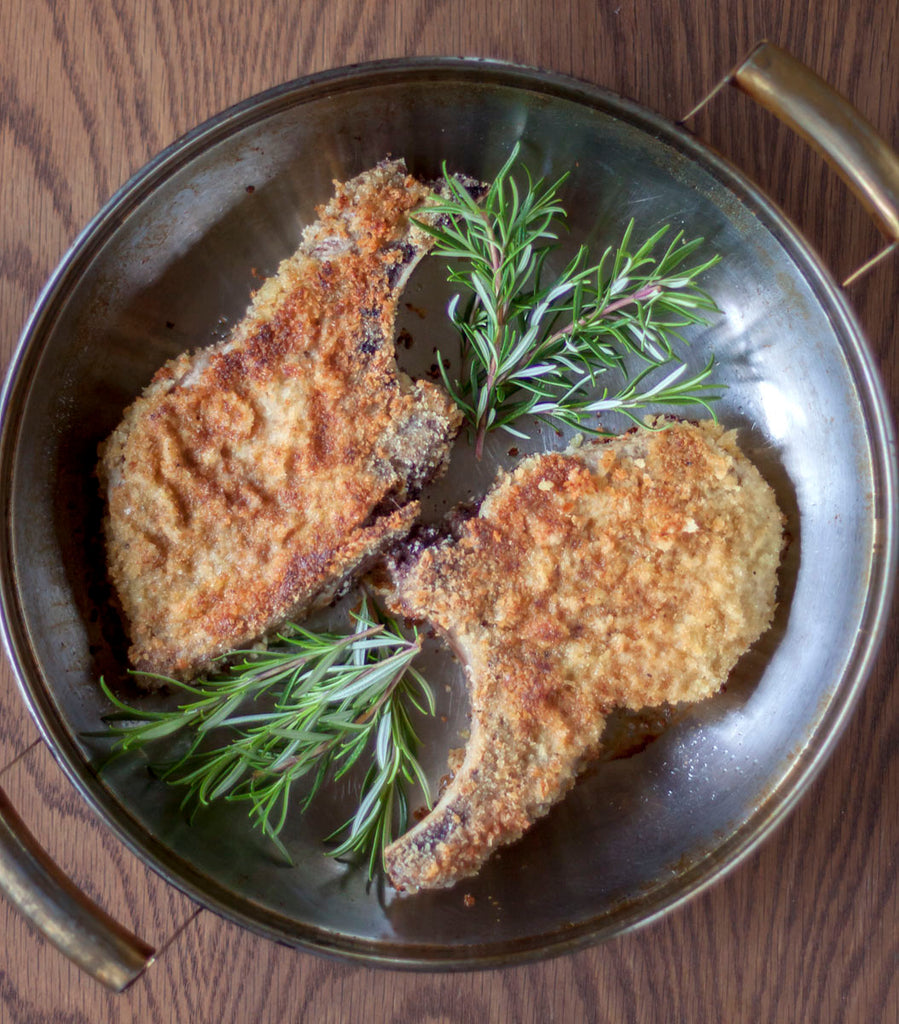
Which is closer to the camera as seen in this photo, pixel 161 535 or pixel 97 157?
pixel 161 535

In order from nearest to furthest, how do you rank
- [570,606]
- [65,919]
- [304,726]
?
[65,919] → [304,726] → [570,606]

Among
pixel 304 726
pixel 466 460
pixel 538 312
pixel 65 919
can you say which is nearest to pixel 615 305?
pixel 538 312

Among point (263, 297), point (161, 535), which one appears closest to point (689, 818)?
point (161, 535)

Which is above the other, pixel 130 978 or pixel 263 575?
pixel 263 575

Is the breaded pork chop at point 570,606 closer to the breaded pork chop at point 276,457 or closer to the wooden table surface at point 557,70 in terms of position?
the breaded pork chop at point 276,457

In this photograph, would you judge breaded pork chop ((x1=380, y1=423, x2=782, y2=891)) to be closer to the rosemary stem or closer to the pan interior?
the pan interior

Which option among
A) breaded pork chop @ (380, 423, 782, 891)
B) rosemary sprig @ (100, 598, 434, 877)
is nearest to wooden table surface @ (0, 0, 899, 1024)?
rosemary sprig @ (100, 598, 434, 877)

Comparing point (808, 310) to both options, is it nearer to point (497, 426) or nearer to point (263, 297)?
point (497, 426)

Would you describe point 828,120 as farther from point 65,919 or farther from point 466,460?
point 65,919
